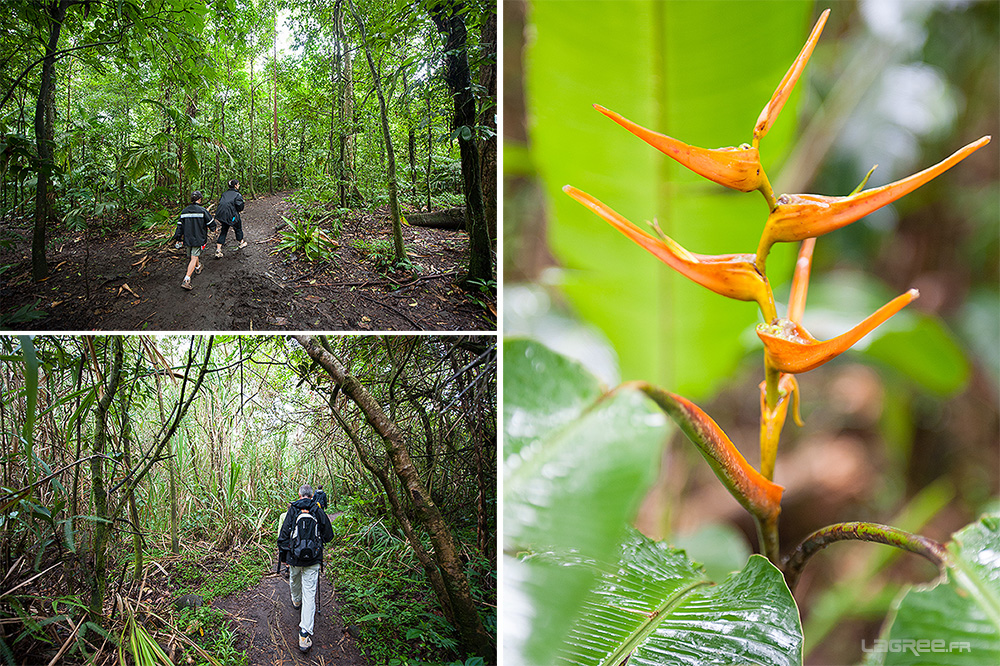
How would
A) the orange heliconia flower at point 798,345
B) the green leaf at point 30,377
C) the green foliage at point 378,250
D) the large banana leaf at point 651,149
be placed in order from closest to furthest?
1. the orange heliconia flower at point 798,345
2. the large banana leaf at point 651,149
3. the green leaf at point 30,377
4. the green foliage at point 378,250

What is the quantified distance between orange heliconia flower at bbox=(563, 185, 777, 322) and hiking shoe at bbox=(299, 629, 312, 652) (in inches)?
36.9

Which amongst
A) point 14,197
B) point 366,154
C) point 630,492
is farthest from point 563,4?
point 14,197

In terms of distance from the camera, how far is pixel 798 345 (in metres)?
0.43

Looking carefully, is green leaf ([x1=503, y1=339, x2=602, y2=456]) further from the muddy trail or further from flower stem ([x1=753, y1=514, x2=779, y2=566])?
the muddy trail

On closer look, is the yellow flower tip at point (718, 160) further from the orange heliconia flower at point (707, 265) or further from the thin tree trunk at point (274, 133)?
the thin tree trunk at point (274, 133)

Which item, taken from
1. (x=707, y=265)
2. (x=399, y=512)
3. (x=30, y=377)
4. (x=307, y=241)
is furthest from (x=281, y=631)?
(x=707, y=265)

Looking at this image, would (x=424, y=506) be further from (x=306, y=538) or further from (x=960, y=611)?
(x=960, y=611)

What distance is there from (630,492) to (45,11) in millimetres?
1146

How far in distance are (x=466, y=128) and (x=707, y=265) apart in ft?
1.86

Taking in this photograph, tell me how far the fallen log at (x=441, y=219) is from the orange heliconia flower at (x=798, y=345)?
561mm

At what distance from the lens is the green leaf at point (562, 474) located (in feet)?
1.37

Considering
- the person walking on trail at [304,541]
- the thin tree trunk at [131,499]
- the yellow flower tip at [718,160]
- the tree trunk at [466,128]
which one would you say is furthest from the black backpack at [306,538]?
the yellow flower tip at [718,160]

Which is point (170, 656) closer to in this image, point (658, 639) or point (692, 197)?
point (658, 639)

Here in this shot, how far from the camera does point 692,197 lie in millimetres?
634
